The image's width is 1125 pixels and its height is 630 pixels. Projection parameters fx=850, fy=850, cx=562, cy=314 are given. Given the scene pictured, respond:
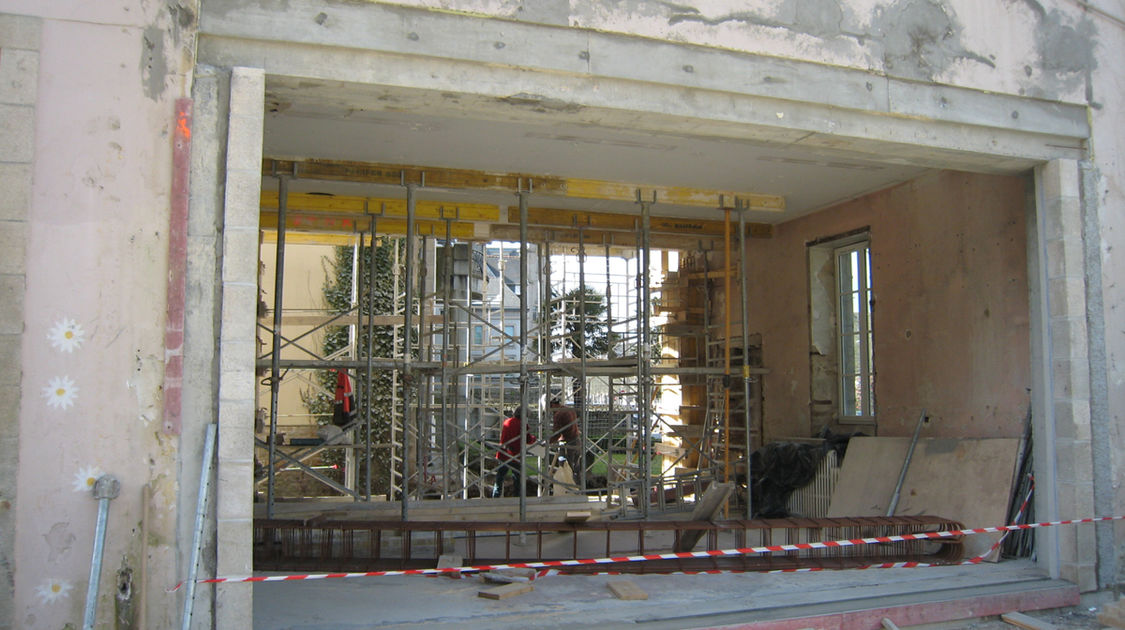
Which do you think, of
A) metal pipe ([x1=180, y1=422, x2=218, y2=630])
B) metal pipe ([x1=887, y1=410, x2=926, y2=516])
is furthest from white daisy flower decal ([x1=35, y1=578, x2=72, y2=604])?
metal pipe ([x1=887, y1=410, x2=926, y2=516])


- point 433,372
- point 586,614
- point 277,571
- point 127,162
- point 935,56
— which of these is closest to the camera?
point 127,162

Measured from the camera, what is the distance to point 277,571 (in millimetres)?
7645

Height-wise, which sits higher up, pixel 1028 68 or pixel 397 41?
pixel 1028 68

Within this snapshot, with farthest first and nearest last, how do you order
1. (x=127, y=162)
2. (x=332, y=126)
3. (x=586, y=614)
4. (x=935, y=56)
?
1. (x=332, y=126)
2. (x=935, y=56)
3. (x=586, y=614)
4. (x=127, y=162)

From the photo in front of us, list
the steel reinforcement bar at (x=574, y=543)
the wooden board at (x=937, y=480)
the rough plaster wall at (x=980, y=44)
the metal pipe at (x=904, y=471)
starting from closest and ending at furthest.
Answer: the rough plaster wall at (x=980, y=44)
the steel reinforcement bar at (x=574, y=543)
the wooden board at (x=937, y=480)
the metal pipe at (x=904, y=471)

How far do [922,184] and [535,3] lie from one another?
21.2ft

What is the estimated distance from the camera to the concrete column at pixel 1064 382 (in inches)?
280

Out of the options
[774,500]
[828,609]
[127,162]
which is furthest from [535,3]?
[774,500]

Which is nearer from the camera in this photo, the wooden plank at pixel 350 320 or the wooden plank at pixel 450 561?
the wooden plank at pixel 450 561

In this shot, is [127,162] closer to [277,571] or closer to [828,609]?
[277,571]

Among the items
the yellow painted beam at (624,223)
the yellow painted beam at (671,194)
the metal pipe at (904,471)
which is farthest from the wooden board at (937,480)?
the yellow painted beam at (624,223)

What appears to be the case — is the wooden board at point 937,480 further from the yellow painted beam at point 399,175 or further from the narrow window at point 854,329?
the yellow painted beam at point 399,175

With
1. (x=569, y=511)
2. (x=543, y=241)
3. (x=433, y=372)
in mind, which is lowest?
(x=569, y=511)

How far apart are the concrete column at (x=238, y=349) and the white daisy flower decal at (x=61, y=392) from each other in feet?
2.43
